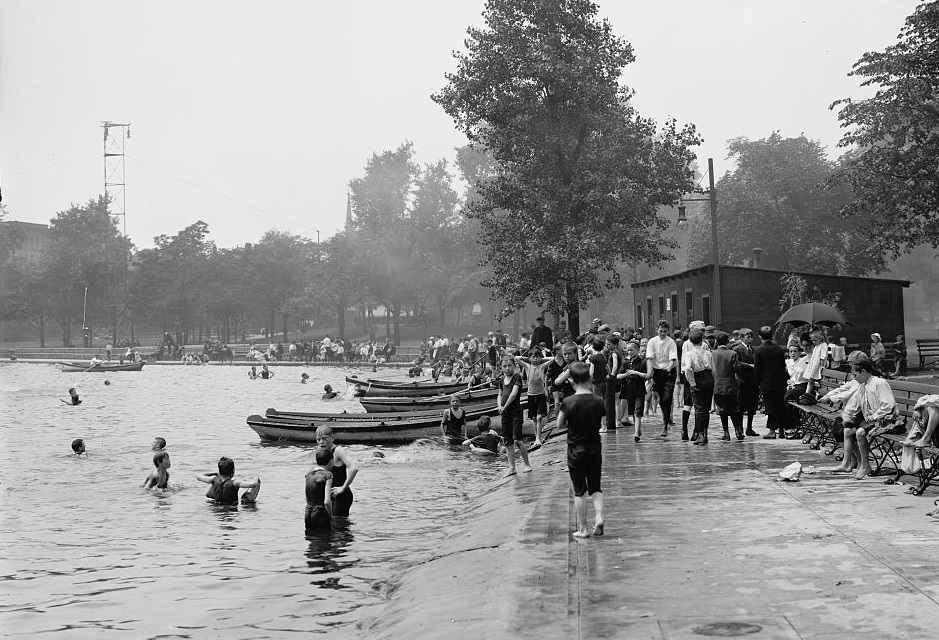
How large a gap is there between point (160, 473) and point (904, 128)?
2882 cm

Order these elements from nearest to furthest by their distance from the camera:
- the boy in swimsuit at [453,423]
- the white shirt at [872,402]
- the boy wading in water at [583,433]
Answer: the boy wading in water at [583,433]
the white shirt at [872,402]
the boy in swimsuit at [453,423]

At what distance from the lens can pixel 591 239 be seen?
34.9m

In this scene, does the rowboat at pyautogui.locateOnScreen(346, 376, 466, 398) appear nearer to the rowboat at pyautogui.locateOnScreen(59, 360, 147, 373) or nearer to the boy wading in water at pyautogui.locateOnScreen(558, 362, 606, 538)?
the boy wading in water at pyautogui.locateOnScreen(558, 362, 606, 538)

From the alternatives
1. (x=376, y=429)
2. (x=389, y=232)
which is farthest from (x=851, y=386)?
(x=389, y=232)

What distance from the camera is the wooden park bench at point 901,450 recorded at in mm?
11422

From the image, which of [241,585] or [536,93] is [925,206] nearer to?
[536,93]

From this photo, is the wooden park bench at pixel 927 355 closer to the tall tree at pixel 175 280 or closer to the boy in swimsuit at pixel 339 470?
the boy in swimsuit at pixel 339 470

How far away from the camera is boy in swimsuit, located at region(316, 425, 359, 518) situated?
581 inches

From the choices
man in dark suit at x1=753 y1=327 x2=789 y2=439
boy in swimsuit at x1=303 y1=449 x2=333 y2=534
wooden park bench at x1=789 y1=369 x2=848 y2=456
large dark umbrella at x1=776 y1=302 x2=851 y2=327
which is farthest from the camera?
large dark umbrella at x1=776 y1=302 x2=851 y2=327

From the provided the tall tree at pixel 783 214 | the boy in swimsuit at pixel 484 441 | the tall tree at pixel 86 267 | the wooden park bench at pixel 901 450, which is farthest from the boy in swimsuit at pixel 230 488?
the tall tree at pixel 86 267

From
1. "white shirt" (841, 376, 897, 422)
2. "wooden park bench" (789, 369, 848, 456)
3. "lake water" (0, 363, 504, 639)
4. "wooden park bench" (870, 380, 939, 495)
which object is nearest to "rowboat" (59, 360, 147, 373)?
"lake water" (0, 363, 504, 639)

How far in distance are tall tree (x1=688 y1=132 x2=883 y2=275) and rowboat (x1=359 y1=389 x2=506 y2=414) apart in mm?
40710

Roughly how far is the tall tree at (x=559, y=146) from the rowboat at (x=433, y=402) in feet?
21.1

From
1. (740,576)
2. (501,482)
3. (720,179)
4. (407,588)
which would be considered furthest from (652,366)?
(720,179)
